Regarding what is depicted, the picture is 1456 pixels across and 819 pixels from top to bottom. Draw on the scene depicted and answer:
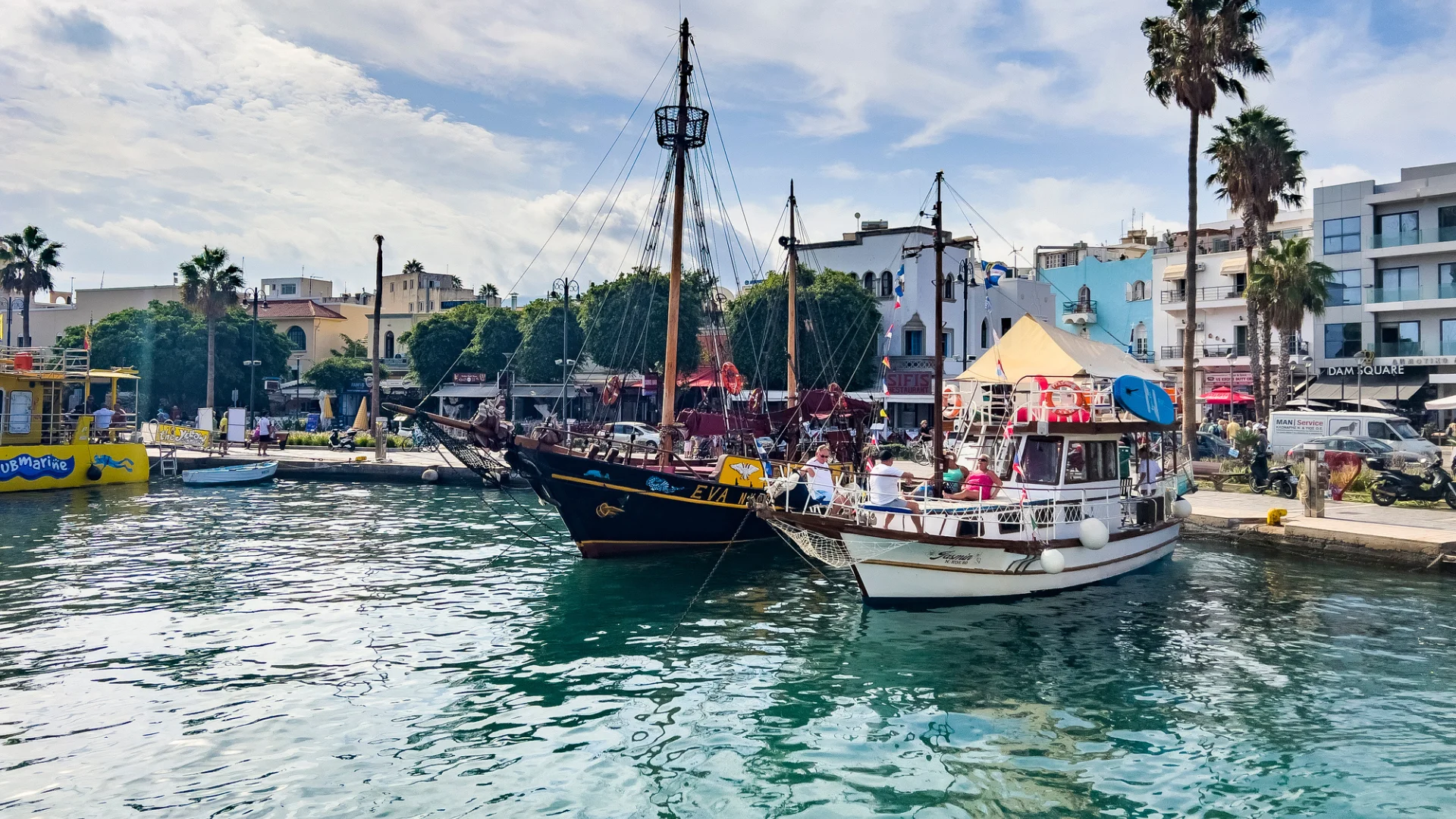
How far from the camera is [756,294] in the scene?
165 ft

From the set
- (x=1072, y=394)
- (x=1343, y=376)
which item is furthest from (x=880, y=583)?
(x=1343, y=376)

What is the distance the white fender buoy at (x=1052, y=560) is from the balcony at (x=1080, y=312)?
47889mm

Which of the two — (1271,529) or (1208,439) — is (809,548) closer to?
(1271,529)

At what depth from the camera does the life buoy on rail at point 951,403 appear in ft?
68.2

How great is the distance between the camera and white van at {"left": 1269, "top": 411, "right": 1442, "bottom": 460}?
106ft

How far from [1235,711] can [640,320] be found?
43406mm

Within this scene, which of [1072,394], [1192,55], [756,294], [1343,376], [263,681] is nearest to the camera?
[263,681]

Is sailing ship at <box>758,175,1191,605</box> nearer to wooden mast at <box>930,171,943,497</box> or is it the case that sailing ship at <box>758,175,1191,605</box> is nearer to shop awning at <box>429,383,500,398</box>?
wooden mast at <box>930,171,943,497</box>

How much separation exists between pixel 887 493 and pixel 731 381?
1093cm

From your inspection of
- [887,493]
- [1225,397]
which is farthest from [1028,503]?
[1225,397]

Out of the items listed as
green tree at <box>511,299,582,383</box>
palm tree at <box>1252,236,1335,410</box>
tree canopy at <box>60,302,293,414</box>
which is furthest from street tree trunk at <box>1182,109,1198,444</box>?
tree canopy at <box>60,302,293,414</box>

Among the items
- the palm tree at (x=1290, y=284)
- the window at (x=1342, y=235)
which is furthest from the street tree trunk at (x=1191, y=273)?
the window at (x=1342, y=235)

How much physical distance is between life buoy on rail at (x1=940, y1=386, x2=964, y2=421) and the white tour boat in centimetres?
4

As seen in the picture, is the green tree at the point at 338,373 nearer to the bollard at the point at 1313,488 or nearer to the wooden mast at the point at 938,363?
the wooden mast at the point at 938,363
